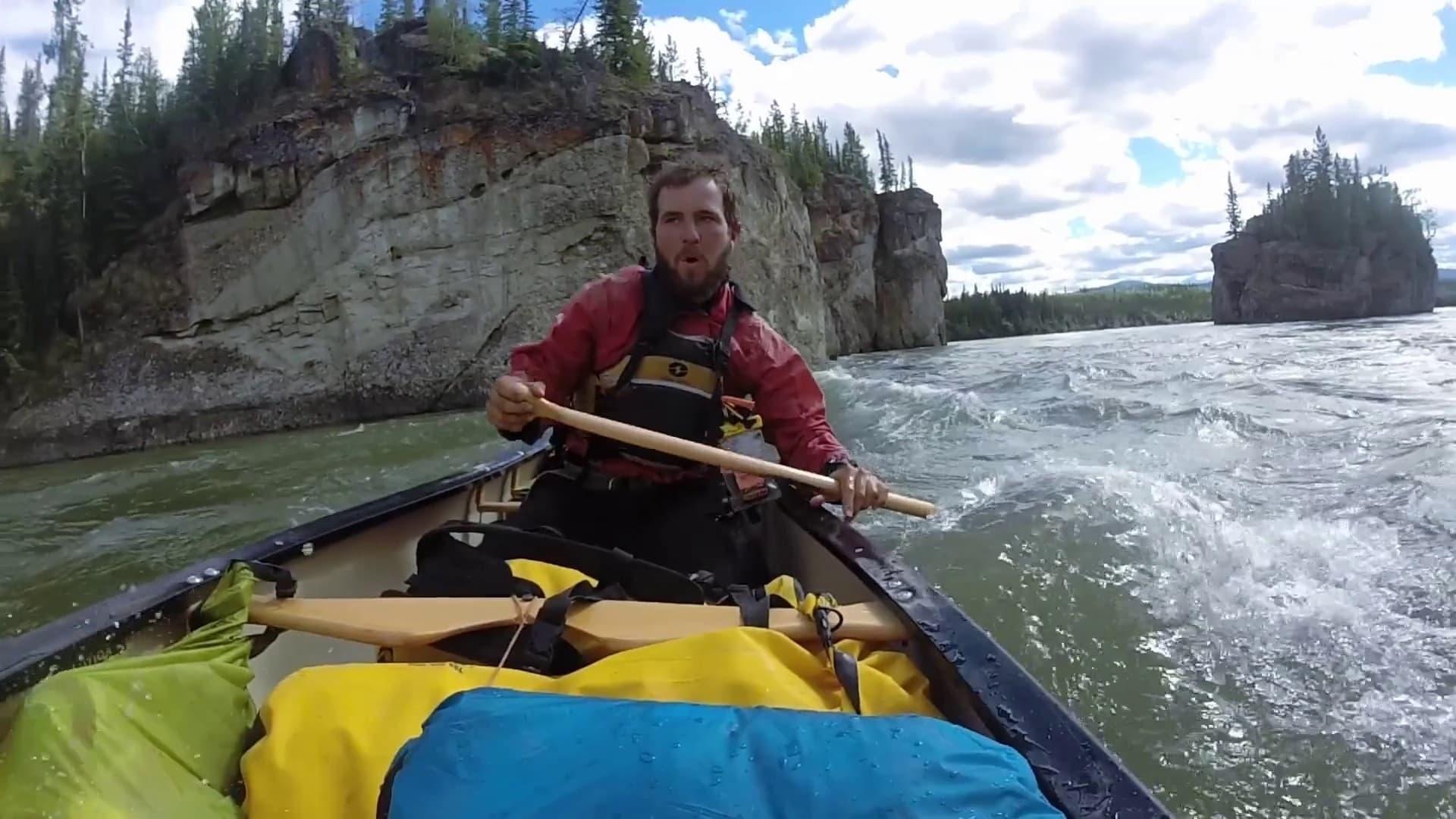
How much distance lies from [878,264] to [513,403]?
3634 centimetres

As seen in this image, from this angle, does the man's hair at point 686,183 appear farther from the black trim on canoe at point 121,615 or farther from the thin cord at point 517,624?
the thin cord at point 517,624

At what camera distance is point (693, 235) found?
2.29 m

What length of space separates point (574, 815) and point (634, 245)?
15.6 meters

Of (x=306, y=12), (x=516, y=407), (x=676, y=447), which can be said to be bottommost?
(x=676, y=447)

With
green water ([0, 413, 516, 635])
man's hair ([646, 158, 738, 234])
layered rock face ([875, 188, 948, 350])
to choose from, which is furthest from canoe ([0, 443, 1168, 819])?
layered rock face ([875, 188, 948, 350])

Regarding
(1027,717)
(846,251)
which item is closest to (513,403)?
(1027,717)

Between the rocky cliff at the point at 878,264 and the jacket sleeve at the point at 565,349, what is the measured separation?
30727 millimetres

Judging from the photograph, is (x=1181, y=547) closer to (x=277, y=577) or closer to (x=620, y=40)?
(x=277, y=577)

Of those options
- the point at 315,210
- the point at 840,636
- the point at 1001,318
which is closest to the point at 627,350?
the point at 840,636

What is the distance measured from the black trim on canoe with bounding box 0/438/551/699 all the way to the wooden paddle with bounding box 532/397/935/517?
55 cm

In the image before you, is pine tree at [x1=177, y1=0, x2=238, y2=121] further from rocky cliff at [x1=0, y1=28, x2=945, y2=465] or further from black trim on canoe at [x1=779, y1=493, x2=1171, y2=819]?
black trim on canoe at [x1=779, y1=493, x2=1171, y2=819]

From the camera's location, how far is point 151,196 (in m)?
16.5

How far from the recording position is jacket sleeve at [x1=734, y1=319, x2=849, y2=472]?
2400 mm

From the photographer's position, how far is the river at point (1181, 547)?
1.87 meters
